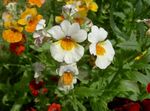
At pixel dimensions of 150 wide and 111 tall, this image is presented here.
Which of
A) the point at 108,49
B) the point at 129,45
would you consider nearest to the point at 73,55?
the point at 108,49

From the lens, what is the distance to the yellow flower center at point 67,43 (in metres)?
1.80

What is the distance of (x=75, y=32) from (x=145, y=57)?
36cm

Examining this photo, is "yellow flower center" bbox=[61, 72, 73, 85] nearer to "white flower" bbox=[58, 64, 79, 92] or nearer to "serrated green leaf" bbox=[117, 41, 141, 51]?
"white flower" bbox=[58, 64, 79, 92]

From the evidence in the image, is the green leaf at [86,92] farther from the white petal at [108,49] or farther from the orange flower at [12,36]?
the orange flower at [12,36]

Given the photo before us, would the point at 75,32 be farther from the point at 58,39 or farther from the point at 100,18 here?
the point at 100,18

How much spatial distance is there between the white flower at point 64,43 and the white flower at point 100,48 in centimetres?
4

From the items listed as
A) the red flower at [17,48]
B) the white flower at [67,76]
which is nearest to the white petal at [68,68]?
the white flower at [67,76]

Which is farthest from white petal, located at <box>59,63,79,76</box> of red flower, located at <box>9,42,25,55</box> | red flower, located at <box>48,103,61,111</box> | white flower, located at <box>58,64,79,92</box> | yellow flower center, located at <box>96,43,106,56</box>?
red flower, located at <box>9,42,25,55</box>

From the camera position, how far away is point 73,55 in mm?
1780

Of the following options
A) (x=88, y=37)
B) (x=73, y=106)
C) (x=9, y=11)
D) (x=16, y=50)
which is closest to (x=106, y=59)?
(x=88, y=37)

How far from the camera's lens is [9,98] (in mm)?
2180

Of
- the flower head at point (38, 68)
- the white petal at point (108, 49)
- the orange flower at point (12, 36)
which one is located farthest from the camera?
the orange flower at point (12, 36)

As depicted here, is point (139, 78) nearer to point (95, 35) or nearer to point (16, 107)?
point (95, 35)

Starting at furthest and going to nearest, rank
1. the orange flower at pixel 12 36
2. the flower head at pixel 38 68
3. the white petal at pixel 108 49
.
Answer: the orange flower at pixel 12 36 → the flower head at pixel 38 68 → the white petal at pixel 108 49
